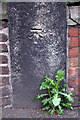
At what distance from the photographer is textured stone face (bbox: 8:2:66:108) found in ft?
4.68

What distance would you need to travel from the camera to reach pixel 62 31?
1.46 metres

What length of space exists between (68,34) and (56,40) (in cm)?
16

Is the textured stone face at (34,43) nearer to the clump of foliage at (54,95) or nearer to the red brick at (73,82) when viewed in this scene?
the clump of foliage at (54,95)

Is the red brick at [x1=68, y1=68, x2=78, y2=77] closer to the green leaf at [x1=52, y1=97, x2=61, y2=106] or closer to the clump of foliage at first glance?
the clump of foliage

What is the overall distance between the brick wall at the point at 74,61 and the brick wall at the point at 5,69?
62 cm

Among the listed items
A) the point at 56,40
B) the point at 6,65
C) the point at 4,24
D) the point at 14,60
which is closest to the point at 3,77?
the point at 6,65

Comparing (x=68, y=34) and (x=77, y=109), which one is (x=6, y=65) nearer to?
(x=68, y=34)

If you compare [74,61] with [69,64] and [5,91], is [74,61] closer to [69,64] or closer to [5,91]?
[69,64]

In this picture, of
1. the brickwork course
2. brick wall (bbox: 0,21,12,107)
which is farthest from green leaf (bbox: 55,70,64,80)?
brick wall (bbox: 0,21,12,107)

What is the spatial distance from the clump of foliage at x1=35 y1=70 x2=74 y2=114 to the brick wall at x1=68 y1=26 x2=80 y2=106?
0.12m

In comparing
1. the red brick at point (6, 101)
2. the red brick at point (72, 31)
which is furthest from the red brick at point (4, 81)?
the red brick at point (72, 31)

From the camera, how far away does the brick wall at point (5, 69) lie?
1.54m

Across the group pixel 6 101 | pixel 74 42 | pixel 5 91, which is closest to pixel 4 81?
pixel 5 91

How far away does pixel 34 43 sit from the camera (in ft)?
4.86
